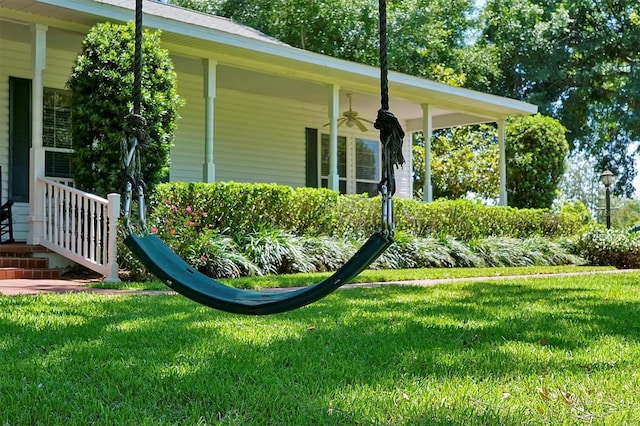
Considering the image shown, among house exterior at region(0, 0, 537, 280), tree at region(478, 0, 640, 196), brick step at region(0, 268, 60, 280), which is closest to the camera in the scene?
brick step at region(0, 268, 60, 280)

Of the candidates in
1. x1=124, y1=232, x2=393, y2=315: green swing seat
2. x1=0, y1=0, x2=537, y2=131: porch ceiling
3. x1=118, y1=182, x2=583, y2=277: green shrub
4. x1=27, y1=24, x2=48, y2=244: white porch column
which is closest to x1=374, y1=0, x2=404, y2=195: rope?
x1=124, y1=232, x2=393, y2=315: green swing seat

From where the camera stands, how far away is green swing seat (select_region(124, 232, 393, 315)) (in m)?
2.53

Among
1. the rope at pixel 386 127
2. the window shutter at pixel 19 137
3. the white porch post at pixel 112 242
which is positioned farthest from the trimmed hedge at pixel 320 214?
the rope at pixel 386 127

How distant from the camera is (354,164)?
1514 centimetres

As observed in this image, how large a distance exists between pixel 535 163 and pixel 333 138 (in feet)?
22.8

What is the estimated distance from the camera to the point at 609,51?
2423 centimetres

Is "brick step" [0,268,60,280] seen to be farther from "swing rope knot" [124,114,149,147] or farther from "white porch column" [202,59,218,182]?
"swing rope knot" [124,114,149,147]

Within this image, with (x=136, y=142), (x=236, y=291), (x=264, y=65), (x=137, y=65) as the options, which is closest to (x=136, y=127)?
(x=136, y=142)

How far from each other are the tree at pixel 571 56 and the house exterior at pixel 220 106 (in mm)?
9955

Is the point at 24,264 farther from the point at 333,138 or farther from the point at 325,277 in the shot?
the point at 333,138

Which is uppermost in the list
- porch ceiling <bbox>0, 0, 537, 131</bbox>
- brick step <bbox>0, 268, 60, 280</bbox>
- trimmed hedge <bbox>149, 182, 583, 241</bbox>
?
porch ceiling <bbox>0, 0, 537, 131</bbox>

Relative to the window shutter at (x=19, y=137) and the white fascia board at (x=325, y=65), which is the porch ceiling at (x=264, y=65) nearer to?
the white fascia board at (x=325, y=65)

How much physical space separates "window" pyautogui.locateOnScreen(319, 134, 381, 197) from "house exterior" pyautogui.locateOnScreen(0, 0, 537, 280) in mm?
24

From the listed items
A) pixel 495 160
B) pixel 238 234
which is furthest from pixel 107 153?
pixel 495 160
